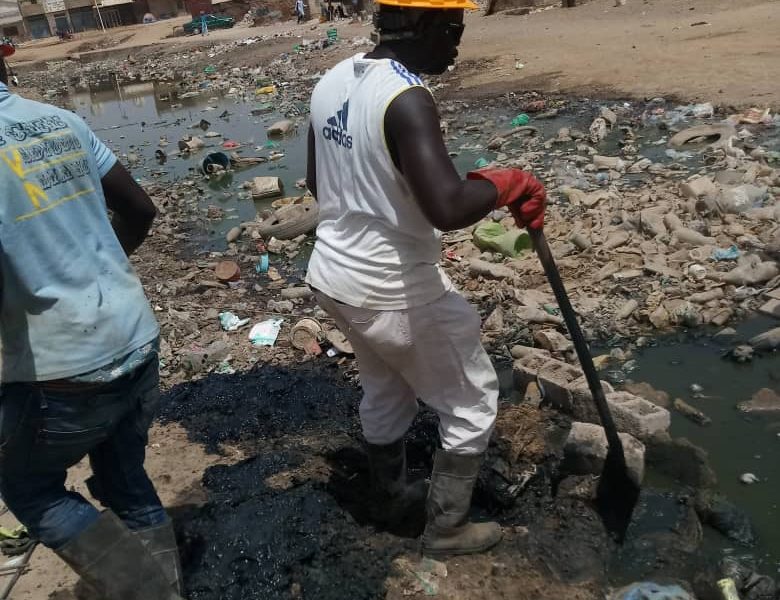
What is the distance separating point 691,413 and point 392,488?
1716 millimetres

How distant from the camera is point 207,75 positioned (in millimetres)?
23453

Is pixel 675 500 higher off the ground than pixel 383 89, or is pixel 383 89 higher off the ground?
pixel 383 89

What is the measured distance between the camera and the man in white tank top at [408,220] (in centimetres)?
200

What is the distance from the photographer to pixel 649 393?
3.78m

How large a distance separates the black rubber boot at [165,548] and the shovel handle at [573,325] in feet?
5.26

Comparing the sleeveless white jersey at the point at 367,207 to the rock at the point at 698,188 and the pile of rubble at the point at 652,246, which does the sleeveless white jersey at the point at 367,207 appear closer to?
the pile of rubble at the point at 652,246

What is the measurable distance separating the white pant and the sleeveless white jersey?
0.18 feet

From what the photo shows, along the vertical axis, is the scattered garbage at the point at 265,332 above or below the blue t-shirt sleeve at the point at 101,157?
below

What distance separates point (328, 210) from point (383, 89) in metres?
0.51

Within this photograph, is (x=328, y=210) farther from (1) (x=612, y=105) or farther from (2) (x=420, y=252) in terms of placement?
(1) (x=612, y=105)

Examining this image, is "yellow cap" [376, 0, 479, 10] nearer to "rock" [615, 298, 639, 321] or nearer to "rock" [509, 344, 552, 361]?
"rock" [509, 344, 552, 361]

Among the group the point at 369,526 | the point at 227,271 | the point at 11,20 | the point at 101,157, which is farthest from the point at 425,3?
the point at 11,20

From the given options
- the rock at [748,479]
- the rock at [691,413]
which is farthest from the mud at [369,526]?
the rock at [691,413]

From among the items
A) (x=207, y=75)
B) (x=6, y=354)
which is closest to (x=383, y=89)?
(x=6, y=354)
